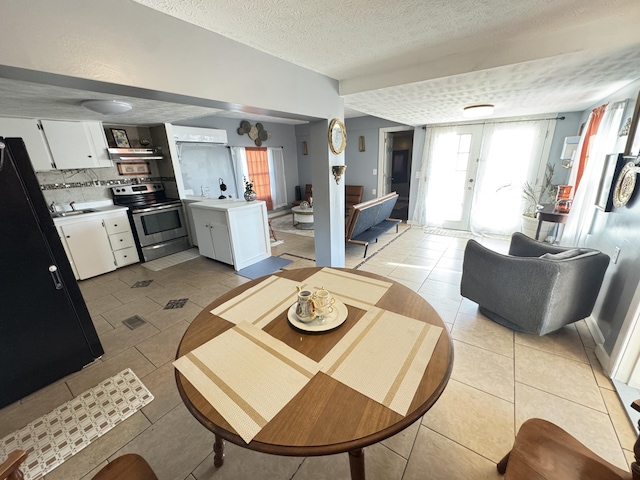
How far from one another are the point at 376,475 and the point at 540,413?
108 centimetres

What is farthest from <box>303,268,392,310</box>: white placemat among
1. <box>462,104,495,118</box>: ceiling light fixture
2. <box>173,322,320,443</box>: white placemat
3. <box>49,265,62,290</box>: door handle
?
<box>462,104,495,118</box>: ceiling light fixture

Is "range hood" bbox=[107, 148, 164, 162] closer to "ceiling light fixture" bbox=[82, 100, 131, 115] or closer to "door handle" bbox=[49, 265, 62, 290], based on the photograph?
"ceiling light fixture" bbox=[82, 100, 131, 115]

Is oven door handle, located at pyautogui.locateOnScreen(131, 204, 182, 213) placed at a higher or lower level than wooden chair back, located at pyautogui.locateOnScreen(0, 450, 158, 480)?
higher

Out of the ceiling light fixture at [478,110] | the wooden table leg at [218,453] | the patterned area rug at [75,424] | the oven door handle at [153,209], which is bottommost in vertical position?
the patterned area rug at [75,424]

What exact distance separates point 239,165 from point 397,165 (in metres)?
4.08

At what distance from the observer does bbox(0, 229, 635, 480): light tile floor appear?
4.15 feet

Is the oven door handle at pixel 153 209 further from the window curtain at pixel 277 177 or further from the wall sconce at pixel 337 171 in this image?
the wall sconce at pixel 337 171

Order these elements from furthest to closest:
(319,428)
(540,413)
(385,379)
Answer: (540,413) → (385,379) → (319,428)

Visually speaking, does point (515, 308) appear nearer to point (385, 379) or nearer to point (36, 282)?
point (385, 379)

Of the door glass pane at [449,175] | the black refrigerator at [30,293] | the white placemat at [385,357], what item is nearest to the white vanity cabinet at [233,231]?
the black refrigerator at [30,293]

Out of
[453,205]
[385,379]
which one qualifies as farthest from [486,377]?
[453,205]

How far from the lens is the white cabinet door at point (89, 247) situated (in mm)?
3260

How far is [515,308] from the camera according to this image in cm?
208

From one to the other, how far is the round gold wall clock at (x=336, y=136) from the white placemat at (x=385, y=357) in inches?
82.8
